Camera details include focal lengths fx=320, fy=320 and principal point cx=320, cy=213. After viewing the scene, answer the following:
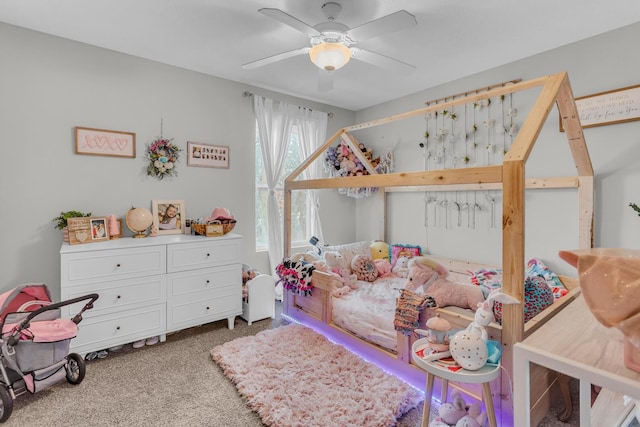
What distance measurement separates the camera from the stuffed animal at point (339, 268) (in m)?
3.09

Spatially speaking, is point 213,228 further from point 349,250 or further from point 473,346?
point 473,346

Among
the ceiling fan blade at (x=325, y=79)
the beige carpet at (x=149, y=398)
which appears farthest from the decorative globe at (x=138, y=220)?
the ceiling fan blade at (x=325, y=79)

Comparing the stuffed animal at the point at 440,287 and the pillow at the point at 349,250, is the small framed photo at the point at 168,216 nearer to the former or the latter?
the pillow at the point at 349,250

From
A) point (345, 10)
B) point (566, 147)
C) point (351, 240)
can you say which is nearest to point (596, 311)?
point (345, 10)

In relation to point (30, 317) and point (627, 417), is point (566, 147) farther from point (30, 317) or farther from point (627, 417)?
point (30, 317)

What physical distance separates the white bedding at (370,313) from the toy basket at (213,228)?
3.92ft

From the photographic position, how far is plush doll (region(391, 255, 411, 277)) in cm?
347

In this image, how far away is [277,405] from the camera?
1797 millimetres

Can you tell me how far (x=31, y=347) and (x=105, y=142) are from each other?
5.46ft

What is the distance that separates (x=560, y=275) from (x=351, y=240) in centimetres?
248

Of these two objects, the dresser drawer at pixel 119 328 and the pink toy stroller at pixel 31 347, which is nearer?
the pink toy stroller at pixel 31 347

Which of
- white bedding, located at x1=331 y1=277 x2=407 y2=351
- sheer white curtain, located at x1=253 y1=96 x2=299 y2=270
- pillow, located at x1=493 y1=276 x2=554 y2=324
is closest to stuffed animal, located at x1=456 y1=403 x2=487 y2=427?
pillow, located at x1=493 y1=276 x2=554 y2=324

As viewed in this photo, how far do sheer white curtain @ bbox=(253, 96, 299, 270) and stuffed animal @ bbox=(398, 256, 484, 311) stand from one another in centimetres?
211

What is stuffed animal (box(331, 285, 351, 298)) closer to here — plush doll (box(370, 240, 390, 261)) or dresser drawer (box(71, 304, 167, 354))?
plush doll (box(370, 240, 390, 261))
